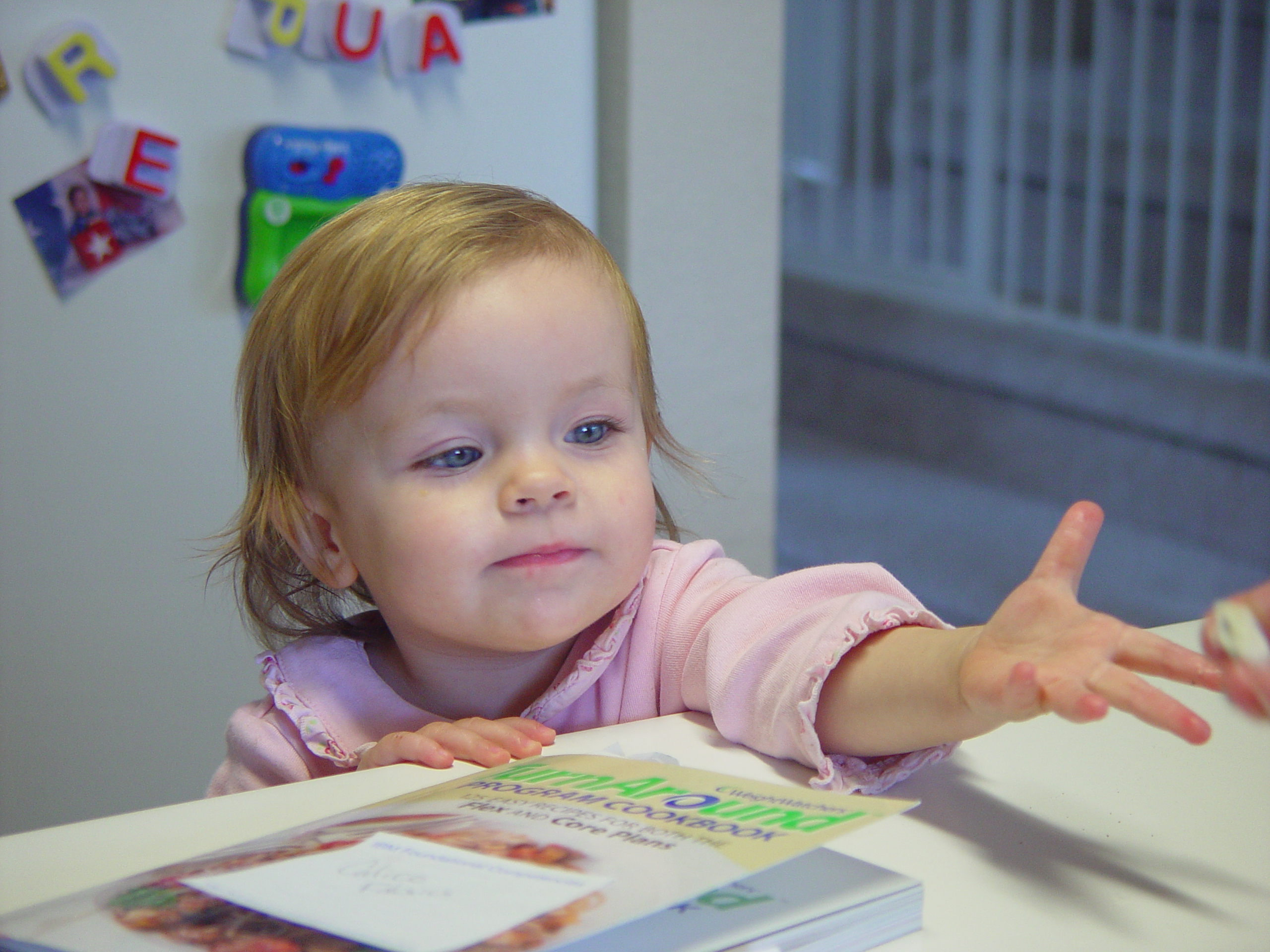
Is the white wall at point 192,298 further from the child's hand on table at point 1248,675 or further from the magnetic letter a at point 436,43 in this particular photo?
the child's hand on table at point 1248,675

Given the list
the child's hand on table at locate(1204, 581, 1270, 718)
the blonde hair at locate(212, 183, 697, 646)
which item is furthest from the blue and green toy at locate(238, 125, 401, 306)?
the child's hand on table at locate(1204, 581, 1270, 718)

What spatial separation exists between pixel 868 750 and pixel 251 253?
104cm

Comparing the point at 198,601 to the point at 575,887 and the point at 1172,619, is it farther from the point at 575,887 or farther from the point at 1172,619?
the point at 1172,619

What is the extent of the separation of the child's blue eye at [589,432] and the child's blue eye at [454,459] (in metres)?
0.05

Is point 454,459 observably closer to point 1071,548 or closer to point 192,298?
point 1071,548

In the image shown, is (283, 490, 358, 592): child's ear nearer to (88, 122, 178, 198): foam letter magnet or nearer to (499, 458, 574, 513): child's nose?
(499, 458, 574, 513): child's nose

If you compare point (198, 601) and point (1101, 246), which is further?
point (1101, 246)

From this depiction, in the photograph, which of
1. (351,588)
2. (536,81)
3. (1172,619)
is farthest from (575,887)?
(1172,619)

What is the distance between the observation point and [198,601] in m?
1.47

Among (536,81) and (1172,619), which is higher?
(536,81)

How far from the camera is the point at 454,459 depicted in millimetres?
685

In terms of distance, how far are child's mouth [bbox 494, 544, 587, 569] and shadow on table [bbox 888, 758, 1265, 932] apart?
220 mm

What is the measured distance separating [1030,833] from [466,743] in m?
0.28

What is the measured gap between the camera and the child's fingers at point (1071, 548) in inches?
21.6
